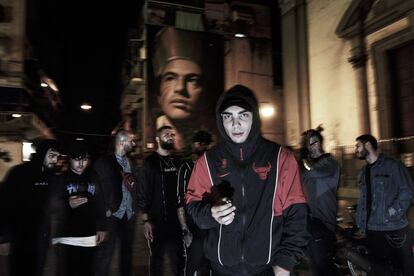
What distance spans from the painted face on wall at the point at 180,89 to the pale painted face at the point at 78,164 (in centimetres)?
1695

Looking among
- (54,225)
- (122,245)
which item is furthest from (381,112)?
(54,225)

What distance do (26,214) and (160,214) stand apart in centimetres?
168

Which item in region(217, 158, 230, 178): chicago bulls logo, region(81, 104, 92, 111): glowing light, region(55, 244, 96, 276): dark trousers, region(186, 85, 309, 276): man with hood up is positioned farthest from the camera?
region(81, 104, 92, 111): glowing light

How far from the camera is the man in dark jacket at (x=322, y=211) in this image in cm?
460

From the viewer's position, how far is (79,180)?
4906mm

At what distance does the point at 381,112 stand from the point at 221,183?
10267 mm

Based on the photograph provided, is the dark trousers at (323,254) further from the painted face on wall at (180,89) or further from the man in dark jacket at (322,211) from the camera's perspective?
the painted face on wall at (180,89)

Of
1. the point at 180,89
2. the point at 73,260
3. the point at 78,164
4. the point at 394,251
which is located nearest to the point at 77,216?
the point at 73,260

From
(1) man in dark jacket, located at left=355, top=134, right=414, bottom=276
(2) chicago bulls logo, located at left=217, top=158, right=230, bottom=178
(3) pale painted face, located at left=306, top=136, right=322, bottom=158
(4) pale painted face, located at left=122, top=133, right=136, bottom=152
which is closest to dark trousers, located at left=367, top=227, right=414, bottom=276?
(1) man in dark jacket, located at left=355, top=134, right=414, bottom=276

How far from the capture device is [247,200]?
2.31 metres

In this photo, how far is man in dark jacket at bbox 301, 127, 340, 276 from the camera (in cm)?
460

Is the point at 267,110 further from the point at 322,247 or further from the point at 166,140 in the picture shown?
the point at 322,247

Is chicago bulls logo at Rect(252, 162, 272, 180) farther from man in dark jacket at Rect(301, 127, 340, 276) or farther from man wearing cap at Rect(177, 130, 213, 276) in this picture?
man in dark jacket at Rect(301, 127, 340, 276)

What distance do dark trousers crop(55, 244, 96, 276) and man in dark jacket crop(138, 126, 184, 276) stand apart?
0.79 metres
